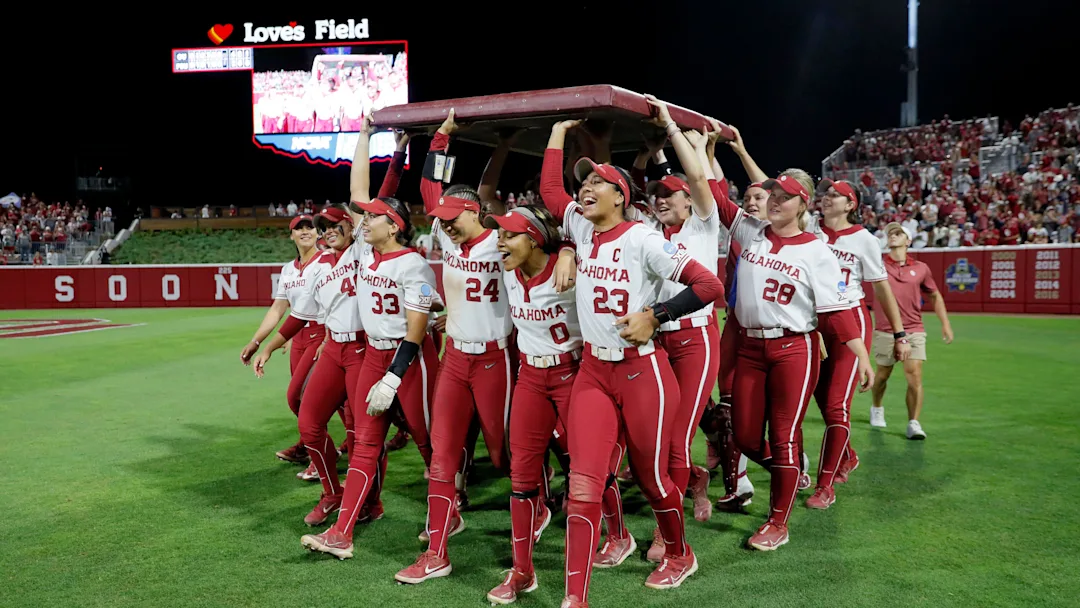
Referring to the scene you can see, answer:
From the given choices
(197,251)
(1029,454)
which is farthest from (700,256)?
(197,251)

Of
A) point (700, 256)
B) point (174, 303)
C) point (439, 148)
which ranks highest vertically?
point (439, 148)

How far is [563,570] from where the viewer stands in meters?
4.26

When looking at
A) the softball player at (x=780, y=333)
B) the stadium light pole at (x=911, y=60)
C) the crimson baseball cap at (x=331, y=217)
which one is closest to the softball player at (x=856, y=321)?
the softball player at (x=780, y=333)

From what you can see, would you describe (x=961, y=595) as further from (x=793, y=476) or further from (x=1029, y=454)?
(x=1029, y=454)

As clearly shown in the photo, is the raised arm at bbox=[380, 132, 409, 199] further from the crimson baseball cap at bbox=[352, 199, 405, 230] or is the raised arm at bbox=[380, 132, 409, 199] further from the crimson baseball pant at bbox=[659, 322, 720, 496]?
the crimson baseball pant at bbox=[659, 322, 720, 496]

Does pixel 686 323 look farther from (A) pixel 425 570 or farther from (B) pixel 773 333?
(A) pixel 425 570

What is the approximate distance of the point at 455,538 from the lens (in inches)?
188

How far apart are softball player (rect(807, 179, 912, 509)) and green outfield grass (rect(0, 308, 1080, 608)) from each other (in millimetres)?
224

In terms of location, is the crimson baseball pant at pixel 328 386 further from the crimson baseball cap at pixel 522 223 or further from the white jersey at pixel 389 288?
the crimson baseball cap at pixel 522 223

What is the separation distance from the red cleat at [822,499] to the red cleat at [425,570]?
8.36 ft

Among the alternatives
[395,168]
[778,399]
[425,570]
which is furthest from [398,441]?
[778,399]

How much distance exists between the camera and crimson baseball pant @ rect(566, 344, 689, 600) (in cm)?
360

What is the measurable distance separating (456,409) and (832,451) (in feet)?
8.86

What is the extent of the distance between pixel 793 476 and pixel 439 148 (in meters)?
2.82
